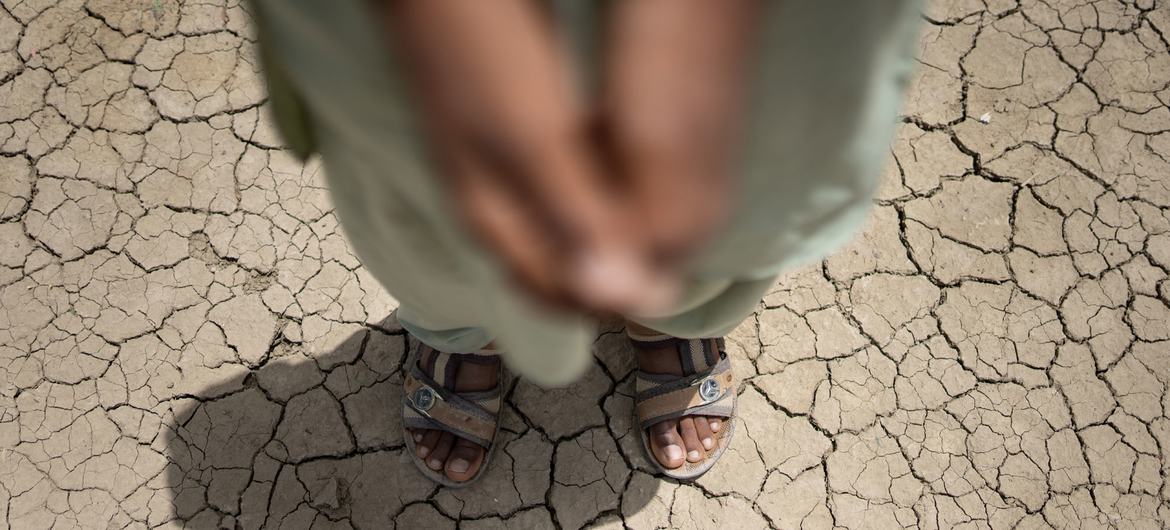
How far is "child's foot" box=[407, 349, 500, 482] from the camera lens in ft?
6.15

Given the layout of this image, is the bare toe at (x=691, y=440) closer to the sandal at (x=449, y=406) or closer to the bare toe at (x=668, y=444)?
the bare toe at (x=668, y=444)

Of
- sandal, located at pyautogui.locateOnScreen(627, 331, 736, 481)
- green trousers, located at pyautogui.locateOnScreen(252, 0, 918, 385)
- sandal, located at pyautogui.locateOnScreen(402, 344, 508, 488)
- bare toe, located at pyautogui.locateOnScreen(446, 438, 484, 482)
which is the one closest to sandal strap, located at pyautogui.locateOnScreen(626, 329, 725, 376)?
sandal, located at pyautogui.locateOnScreen(627, 331, 736, 481)

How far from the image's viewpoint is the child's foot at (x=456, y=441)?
1875 millimetres

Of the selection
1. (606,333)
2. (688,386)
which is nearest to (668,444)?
(688,386)

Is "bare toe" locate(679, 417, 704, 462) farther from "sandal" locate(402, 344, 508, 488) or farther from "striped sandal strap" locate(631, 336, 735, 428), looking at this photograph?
"sandal" locate(402, 344, 508, 488)

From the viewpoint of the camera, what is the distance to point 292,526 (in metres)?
1.90

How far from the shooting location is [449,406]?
6.15 feet

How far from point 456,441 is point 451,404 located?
0.33 feet

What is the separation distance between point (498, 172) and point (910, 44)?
51 centimetres

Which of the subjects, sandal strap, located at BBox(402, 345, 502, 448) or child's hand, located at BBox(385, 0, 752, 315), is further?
sandal strap, located at BBox(402, 345, 502, 448)

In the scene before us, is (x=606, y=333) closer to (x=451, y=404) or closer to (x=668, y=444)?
(x=668, y=444)

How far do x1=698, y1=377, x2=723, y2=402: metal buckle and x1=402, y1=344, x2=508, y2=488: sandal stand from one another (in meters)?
0.50

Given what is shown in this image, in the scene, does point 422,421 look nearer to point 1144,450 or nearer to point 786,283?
point 786,283

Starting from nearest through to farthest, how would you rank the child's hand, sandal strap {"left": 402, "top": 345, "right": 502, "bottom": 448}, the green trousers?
the child's hand
the green trousers
sandal strap {"left": 402, "top": 345, "right": 502, "bottom": 448}
